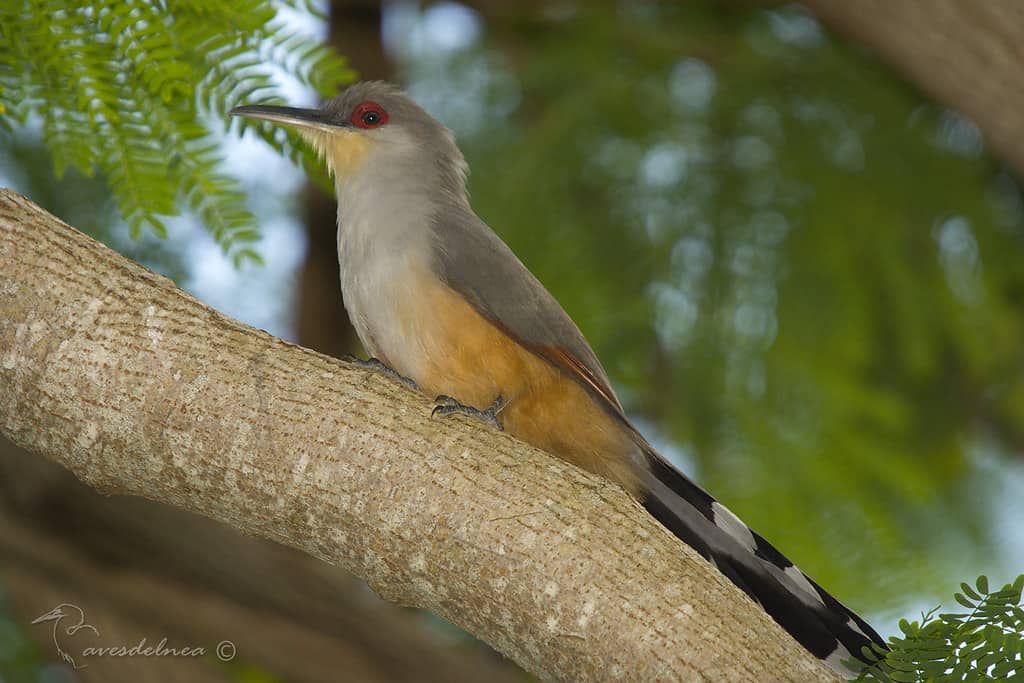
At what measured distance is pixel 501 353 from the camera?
3.38 meters

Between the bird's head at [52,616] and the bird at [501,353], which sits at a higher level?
the bird at [501,353]

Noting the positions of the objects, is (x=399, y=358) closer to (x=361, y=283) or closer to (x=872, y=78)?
(x=361, y=283)

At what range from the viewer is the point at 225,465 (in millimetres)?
2646

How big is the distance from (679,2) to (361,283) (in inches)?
141

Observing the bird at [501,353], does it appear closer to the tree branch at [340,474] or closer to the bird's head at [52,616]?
the tree branch at [340,474]

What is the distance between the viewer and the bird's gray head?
12.4ft

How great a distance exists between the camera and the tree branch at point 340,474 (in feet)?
8.39

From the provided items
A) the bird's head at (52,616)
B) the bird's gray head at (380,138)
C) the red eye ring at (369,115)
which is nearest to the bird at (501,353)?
the bird's gray head at (380,138)

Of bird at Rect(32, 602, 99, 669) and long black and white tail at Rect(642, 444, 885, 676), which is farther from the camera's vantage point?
bird at Rect(32, 602, 99, 669)

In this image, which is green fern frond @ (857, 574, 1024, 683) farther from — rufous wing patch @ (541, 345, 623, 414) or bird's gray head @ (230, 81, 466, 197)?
bird's gray head @ (230, 81, 466, 197)

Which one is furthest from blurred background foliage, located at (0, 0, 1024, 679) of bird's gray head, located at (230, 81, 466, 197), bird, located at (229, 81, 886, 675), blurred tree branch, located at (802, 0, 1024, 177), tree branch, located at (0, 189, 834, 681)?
tree branch, located at (0, 189, 834, 681)

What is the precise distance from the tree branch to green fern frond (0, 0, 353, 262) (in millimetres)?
430

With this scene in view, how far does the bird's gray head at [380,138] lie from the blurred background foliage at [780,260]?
1.03m

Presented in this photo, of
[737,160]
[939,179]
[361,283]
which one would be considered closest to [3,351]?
[361,283]
